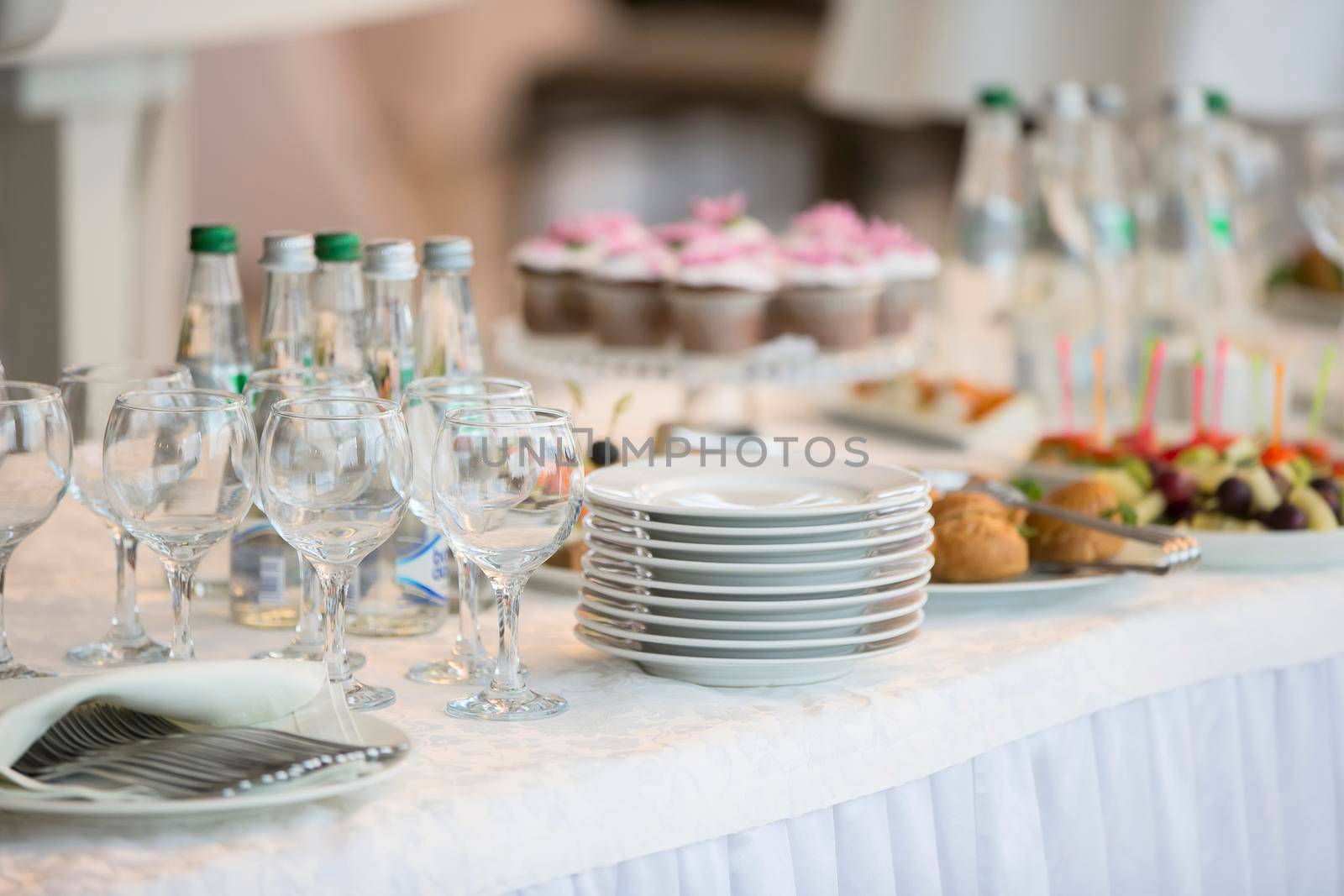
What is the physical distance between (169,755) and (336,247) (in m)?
0.40

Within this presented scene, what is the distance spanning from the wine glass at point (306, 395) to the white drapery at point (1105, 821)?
0.25 m

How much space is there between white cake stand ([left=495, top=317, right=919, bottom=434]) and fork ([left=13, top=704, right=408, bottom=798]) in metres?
0.81

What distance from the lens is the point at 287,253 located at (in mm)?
1001

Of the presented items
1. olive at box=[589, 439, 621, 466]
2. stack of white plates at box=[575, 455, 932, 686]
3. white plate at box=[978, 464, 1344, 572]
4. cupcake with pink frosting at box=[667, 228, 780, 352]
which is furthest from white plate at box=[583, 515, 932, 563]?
cupcake with pink frosting at box=[667, 228, 780, 352]

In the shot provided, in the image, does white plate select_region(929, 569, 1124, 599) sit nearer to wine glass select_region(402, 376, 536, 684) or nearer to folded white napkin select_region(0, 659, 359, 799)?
wine glass select_region(402, 376, 536, 684)

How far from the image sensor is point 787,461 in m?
1.07

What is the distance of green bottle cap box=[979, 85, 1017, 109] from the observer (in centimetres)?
204

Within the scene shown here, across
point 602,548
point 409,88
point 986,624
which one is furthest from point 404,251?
point 409,88

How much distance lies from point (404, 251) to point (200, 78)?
14.0 feet

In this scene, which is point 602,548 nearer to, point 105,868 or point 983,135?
point 105,868

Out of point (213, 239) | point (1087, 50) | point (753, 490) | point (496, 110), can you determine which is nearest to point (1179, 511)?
point (753, 490)

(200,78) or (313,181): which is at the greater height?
(200,78)

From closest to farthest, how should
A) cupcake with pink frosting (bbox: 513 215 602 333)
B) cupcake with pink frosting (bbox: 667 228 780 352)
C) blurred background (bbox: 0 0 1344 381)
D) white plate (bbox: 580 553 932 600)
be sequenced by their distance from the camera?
white plate (bbox: 580 553 932 600), cupcake with pink frosting (bbox: 667 228 780 352), cupcake with pink frosting (bbox: 513 215 602 333), blurred background (bbox: 0 0 1344 381)

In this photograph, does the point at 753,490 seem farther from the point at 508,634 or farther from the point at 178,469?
the point at 178,469
